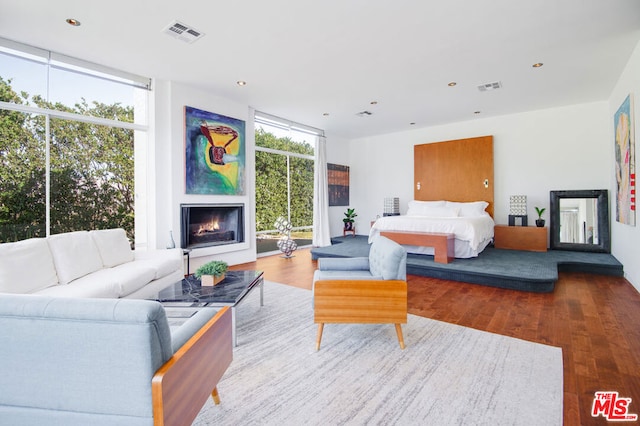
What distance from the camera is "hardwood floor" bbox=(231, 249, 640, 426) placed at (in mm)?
1934

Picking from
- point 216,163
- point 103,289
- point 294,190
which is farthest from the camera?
point 294,190

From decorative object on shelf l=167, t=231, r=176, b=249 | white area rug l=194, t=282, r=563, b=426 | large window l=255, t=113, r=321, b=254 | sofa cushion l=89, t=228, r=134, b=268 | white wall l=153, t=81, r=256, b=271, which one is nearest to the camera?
white area rug l=194, t=282, r=563, b=426

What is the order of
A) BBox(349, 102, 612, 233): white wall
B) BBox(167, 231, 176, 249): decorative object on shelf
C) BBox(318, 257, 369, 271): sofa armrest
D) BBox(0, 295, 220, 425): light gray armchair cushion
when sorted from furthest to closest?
1. BBox(349, 102, 612, 233): white wall
2. BBox(167, 231, 176, 249): decorative object on shelf
3. BBox(318, 257, 369, 271): sofa armrest
4. BBox(0, 295, 220, 425): light gray armchair cushion

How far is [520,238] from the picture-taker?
19.7 ft

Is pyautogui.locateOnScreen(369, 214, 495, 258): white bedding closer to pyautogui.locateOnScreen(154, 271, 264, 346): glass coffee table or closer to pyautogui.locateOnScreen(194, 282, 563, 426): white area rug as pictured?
pyautogui.locateOnScreen(194, 282, 563, 426): white area rug

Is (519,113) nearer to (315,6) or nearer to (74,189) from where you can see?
(315,6)

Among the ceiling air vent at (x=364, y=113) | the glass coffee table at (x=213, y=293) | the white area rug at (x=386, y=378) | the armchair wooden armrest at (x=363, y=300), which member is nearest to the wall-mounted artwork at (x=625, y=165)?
the white area rug at (x=386, y=378)

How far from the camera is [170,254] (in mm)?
3889

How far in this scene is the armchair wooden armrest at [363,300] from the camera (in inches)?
91.2

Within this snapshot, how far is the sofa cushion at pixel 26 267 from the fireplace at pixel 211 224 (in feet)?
6.97

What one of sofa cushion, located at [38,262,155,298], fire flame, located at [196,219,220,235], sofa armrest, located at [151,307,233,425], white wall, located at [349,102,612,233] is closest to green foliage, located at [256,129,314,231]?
fire flame, located at [196,219,220,235]

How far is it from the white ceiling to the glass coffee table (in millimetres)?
2648

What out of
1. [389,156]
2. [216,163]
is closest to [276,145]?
[216,163]

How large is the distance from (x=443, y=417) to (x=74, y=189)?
4771 mm
